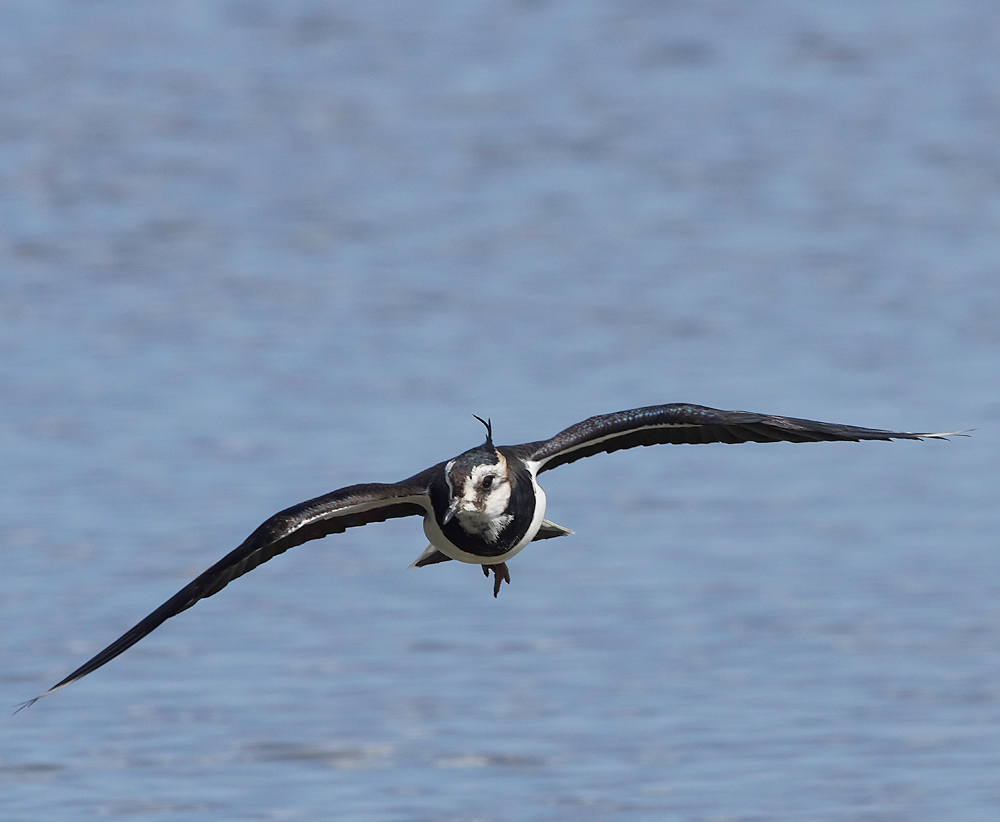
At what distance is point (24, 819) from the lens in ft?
50.2

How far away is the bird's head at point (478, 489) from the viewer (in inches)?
495

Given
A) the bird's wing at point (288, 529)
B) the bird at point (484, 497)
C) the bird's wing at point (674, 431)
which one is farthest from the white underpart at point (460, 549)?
the bird's wing at point (674, 431)

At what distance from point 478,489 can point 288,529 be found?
3.33ft

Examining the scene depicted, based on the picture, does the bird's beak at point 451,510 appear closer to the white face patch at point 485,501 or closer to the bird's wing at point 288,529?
the white face patch at point 485,501

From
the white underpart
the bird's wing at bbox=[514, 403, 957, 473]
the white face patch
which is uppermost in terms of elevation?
the bird's wing at bbox=[514, 403, 957, 473]

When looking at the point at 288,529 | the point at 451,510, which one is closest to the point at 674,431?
the point at 451,510

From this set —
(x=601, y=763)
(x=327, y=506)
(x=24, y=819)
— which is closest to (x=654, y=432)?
(x=327, y=506)

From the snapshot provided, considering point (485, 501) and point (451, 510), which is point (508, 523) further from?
point (451, 510)

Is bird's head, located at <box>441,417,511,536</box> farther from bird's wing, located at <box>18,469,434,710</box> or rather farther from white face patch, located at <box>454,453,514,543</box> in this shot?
bird's wing, located at <box>18,469,434,710</box>

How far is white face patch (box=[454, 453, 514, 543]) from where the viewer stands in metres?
12.6

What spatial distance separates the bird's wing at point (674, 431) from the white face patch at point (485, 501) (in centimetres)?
63

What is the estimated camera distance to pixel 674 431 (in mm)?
13391

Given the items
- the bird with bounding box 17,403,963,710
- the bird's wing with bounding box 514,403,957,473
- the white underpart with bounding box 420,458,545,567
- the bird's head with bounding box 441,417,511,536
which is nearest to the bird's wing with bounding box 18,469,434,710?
the bird with bounding box 17,403,963,710

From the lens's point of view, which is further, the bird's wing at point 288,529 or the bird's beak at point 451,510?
the bird's beak at point 451,510
